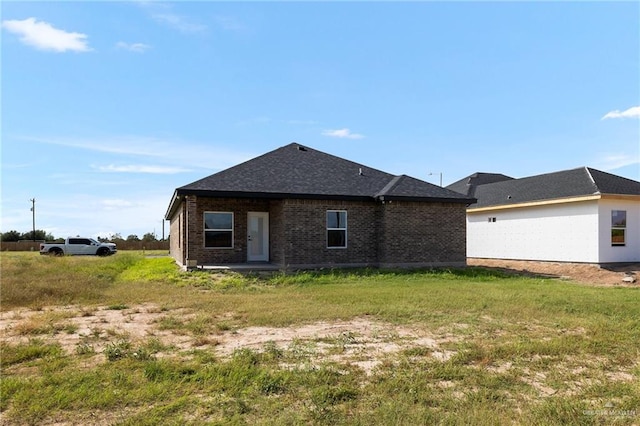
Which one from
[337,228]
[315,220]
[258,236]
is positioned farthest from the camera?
[258,236]

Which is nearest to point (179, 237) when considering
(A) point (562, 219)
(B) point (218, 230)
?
(B) point (218, 230)

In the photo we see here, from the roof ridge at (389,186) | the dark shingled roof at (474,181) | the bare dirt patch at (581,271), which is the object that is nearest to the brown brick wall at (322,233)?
the roof ridge at (389,186)

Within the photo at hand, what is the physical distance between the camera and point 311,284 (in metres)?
13.7

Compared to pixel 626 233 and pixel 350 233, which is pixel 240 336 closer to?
pixel 350 233

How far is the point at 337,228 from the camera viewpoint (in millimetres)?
17703

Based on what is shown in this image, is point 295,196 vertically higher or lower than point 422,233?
higher

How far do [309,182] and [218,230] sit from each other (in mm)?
3924

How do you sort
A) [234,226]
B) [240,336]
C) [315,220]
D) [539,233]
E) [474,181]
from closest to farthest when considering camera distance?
[240,336], [315,220], [234,226], [539,233], [474,181]

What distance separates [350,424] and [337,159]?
58.6ft

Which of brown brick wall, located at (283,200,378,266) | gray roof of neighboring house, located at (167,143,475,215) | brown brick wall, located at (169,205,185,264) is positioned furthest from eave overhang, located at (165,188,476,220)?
brown brick wall, located at (169,205,185,264)

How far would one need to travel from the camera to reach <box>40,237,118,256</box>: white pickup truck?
35.0m

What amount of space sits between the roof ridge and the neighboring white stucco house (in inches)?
261

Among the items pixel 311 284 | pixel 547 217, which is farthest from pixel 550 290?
pixel 547 217

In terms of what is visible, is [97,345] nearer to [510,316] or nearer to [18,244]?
[510,316]
